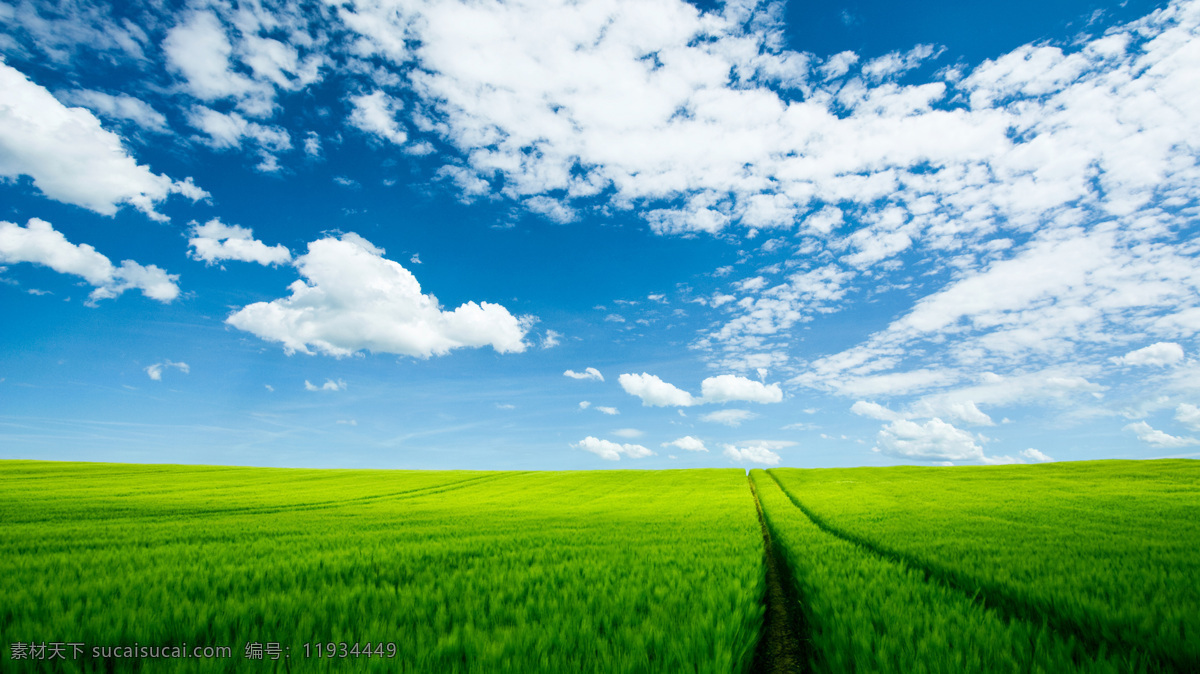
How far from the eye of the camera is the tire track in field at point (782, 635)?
4.68 m

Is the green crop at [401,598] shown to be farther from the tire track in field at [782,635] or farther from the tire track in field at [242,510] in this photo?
the tire track in field at [242,510]

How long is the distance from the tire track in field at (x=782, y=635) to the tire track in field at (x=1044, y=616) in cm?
179

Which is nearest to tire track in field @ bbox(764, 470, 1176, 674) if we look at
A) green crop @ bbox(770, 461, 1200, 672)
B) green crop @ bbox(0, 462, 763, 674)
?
green crop @ bbox(770, 461, 1200, 672)

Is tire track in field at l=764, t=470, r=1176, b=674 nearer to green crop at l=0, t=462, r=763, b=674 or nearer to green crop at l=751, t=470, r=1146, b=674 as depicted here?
green crop at l=751, t=470, r=1146, b=674

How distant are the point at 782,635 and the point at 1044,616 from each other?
2.50 m

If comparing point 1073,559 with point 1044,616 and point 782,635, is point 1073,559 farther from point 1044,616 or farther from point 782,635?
point 782,635

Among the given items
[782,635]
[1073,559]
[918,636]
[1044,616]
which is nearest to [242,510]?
[782,635]

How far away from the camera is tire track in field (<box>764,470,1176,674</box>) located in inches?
139

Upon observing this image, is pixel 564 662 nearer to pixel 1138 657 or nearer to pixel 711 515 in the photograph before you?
pixel 1138 657

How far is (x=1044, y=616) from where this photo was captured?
462 centimetres

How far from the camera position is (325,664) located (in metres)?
3.03

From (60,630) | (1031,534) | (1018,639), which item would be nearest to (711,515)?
(1031,534)

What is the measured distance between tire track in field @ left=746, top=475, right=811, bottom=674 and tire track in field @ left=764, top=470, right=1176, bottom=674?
179cm

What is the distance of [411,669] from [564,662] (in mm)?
945
